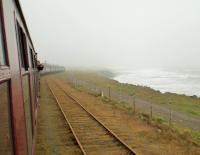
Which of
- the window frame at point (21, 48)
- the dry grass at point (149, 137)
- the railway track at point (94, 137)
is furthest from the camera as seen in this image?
the dry grass at point (149, 137)

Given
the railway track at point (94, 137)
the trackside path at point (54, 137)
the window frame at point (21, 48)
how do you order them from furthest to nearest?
the trackside path at point (54, 137) → the railway track at point (94, 137) → the window frame at point (21, 48)

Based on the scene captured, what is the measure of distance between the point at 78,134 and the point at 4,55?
1015 centimetres

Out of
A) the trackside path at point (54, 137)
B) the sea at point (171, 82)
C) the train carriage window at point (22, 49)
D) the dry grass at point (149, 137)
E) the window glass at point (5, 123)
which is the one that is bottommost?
the sea at point (171, 82)

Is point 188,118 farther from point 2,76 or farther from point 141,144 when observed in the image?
point 2,76

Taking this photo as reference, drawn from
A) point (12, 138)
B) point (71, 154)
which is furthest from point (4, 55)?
point (71, 154)

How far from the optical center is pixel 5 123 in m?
2.53

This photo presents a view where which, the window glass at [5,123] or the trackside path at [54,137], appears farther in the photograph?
the trackside path at [54,137]

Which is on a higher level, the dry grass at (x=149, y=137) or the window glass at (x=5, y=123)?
the window glass at (x=5, y=123)

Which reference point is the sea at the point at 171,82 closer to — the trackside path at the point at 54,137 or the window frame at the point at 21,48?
the trackside path at the point at 54,137

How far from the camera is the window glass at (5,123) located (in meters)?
2.37

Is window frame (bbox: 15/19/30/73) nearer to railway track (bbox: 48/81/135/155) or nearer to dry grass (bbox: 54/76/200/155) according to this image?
railway track (bbox: 48/81/135/155)

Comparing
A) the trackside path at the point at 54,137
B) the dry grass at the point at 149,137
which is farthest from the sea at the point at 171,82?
the trackside path at the point at 54,137

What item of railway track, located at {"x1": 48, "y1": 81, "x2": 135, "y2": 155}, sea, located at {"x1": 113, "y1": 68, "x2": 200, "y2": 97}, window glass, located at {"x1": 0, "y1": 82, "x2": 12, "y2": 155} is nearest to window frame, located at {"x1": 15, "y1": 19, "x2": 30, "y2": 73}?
window glass, located at {"x1": 0, "y1": 82, "x2": 12, "y2": 155}

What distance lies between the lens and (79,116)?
17109 millimetres
